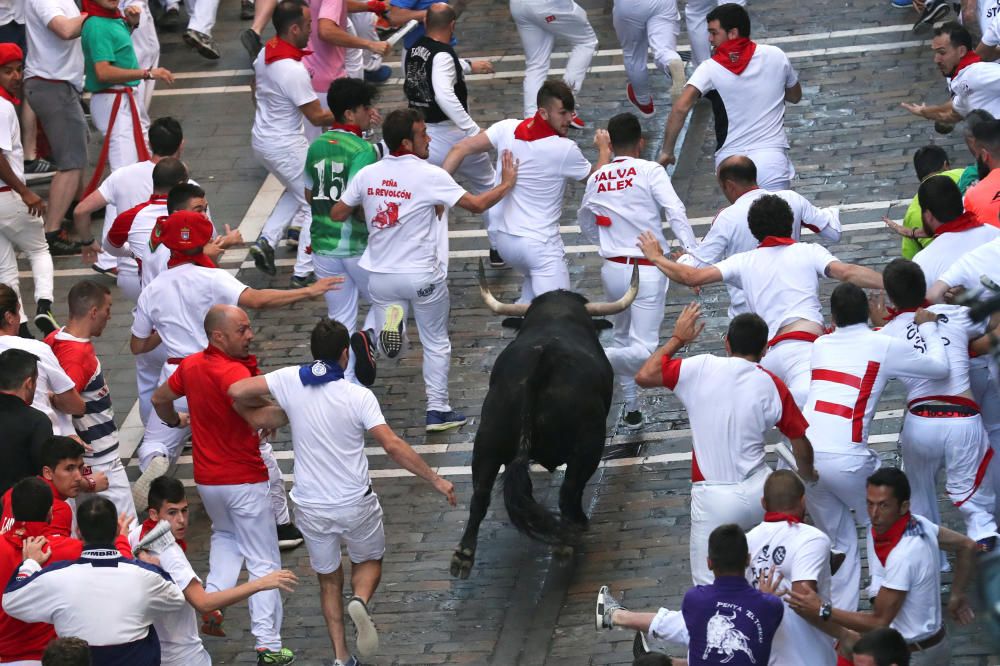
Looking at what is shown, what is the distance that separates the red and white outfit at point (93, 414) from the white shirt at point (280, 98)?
14.2 feet

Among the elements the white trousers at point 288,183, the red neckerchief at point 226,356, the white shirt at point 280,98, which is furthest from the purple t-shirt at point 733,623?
the white shirt at point 280,98

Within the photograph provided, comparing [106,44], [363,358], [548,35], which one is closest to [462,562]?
[363,358]

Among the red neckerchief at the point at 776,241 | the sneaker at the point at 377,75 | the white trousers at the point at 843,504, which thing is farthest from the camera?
the sneaker at the point at 377,75

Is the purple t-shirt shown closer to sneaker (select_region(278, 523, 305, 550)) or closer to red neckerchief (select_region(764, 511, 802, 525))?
red neckerchief (select_region(764, 511, 802, 525))

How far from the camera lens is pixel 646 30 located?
16625 millimetres

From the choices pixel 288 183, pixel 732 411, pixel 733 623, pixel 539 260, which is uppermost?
pixel 733 623

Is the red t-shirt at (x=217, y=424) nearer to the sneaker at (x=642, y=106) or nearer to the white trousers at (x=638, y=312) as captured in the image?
the white trousers at (x=638, y=312)

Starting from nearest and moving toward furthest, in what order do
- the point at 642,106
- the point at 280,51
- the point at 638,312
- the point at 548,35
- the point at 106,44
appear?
the point at 638,312 → the point at 280,51 → the point at 106,44 → the point at 548,35 → the point at 642,106

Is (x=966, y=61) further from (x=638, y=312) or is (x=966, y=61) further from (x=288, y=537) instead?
(x=288, y=537)

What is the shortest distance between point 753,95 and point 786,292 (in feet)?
10.3

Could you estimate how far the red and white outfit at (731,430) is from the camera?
376 inches

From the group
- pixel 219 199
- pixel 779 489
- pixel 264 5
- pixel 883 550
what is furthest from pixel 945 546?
pixel 264 5

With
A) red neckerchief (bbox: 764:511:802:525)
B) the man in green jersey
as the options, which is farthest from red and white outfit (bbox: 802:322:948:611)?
the man in green jersey

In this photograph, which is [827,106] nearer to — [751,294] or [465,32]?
→ [465,32]
